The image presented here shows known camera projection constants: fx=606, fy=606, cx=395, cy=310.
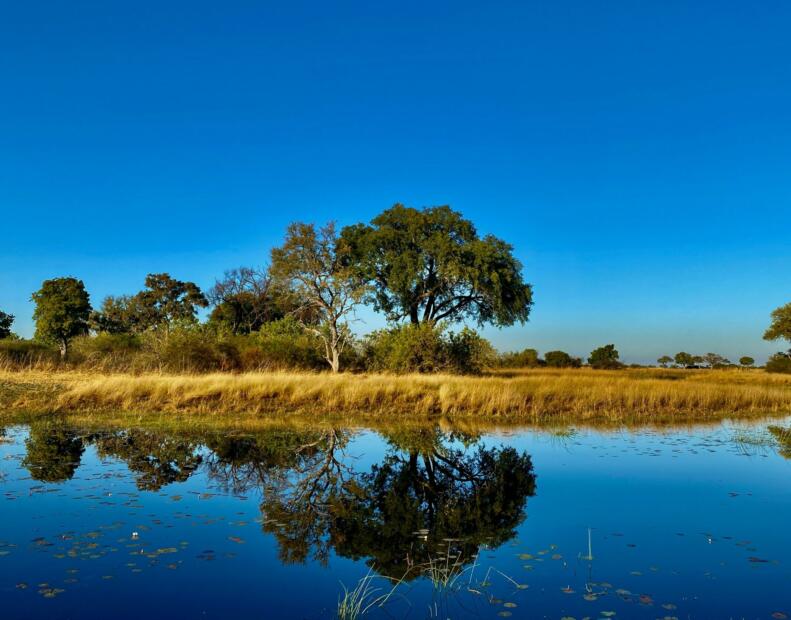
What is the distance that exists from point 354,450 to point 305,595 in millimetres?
7921

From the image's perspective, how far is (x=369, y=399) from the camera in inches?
854

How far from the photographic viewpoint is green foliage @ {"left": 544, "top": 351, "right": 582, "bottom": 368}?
2574 inches

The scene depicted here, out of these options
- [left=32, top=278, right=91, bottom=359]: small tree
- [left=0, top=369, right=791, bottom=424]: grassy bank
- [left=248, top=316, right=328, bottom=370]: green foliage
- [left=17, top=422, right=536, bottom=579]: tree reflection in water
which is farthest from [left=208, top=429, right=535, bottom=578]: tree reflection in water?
[left=32, top=278, right=91, bottom=359]: small tree

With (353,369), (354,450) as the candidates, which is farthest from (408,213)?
(354,450)

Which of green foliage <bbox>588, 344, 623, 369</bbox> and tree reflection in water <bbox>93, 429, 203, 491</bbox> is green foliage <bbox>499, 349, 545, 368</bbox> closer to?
green foliage <bbox>588, 344, 623, 369</bbox>

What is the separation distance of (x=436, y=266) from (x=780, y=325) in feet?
132

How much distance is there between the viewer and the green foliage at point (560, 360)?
214 ft

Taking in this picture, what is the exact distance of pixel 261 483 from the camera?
1041 centimetres

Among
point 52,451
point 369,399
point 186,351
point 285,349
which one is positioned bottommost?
point 52,451

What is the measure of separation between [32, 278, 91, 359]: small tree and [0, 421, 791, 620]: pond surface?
→ 44.7 metres

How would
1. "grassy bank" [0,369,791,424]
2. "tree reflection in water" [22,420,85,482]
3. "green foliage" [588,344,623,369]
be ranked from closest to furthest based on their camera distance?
"tree reflection in water" [22,420,85,482] < "grassy bank" [0,369,791,424] < "green foliage" [588,344,623,369]

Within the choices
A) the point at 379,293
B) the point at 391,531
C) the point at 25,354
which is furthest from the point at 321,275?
the point at 391,531

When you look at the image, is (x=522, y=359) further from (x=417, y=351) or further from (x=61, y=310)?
(x=61, y=310)

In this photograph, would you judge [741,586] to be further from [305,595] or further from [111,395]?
[111,395]
